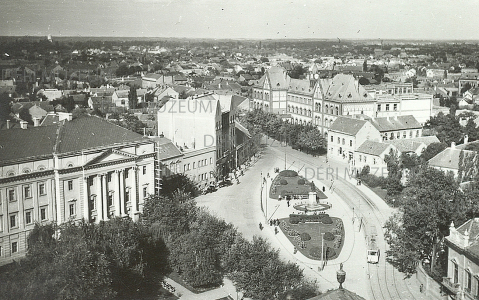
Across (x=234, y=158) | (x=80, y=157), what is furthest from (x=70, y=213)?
(x=234, y=158)

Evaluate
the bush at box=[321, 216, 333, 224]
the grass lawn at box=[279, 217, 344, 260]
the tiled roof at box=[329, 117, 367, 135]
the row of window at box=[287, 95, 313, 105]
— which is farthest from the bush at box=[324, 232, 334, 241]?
the row of window at box=[287, 95, 313, 105]

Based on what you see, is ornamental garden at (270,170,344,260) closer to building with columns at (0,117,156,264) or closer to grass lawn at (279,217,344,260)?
grass lawn at (279,217,344,260)

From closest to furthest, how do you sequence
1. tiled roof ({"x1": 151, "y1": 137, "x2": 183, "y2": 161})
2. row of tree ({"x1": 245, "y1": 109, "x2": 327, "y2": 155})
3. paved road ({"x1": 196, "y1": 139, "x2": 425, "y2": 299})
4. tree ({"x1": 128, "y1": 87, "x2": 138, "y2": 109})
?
paved road ({"x1": 196, "y1": 139, "x2": 425, "y2": 299}) < tiled roof ({"x1": 151, "y1": 137, "x2": 183, "y2": 161}) < row of tree ({"x1": 245, "y1": 109, "x2": 327, "y2": 155}) < tree ({"x1": 128, "y1": 87, "x2": 138, "y2": 109})

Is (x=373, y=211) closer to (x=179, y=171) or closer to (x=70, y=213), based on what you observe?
(x=179, y=171)

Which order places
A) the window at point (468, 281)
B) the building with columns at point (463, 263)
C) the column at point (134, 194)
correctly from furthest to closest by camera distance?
the column at point (134, 194)
the window at point (468, 281)
the building with columns at point (463, 263)

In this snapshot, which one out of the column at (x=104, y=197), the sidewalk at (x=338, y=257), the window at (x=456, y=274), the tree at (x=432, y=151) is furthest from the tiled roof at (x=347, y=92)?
the window at (x=456, y=274)

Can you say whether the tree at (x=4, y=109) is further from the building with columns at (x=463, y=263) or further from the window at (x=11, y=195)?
the building with columns at (x=463, y=263)
